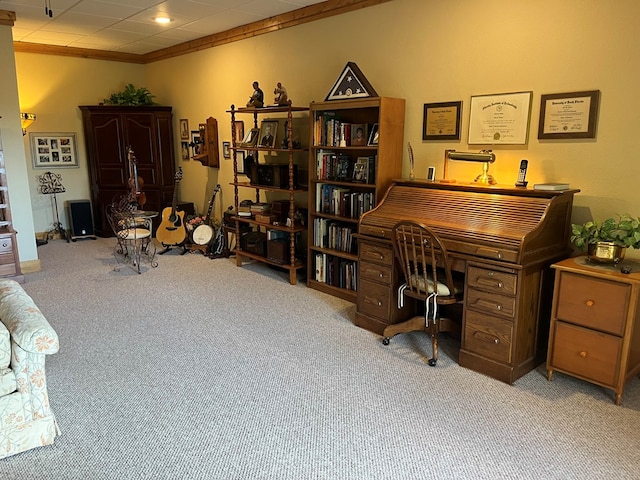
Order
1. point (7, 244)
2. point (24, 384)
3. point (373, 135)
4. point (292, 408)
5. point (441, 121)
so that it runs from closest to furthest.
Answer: point (24, 384) < point (292, 408) < point (441, 121) < point (373, 135) < point (7, 244)

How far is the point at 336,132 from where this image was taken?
4.13m

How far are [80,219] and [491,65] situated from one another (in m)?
5.70

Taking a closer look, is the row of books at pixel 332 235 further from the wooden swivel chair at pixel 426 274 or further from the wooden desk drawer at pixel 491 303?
the wooden desk drawer at pixel 491 303

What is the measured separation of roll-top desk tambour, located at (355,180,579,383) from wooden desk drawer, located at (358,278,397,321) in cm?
35

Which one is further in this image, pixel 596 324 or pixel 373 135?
pixel 373 135

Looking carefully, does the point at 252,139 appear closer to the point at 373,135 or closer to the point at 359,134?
the point at 359,134

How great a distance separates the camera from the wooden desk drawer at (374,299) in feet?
11.4

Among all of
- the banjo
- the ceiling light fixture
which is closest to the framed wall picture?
the ceiling light fixture

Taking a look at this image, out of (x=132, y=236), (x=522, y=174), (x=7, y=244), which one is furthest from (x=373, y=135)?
(x=7, y=244)

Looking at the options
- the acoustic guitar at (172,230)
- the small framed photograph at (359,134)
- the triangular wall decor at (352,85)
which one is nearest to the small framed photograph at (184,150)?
the acoustic guitar at (172,230)

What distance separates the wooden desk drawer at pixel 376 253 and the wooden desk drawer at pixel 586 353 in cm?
115

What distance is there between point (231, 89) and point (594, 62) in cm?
403

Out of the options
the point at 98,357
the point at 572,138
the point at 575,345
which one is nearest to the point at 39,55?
the point at 98,357

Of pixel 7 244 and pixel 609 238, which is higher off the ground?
pixel 609 238
